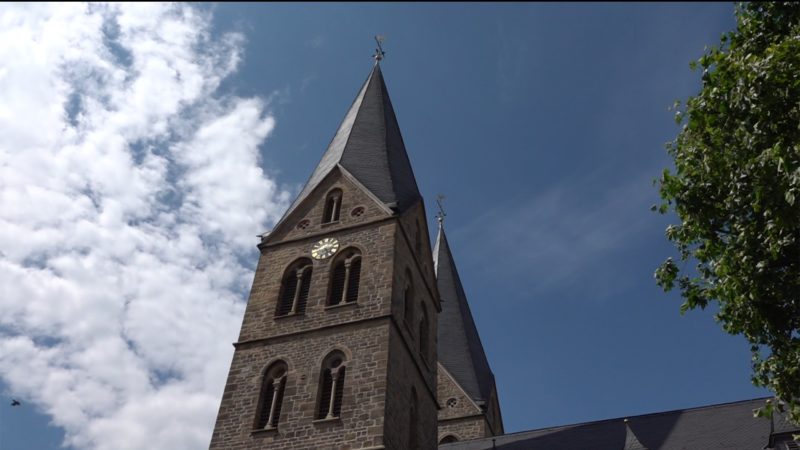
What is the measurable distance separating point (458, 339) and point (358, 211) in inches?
497

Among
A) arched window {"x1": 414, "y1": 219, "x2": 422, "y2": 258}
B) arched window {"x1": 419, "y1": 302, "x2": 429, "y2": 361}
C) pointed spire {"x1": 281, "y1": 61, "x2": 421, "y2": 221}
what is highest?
pointed spire {"x1": 281, "y1": 61, "x2": 421, "y2": 221}

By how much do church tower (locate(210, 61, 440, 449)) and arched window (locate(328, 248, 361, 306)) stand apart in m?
0.04

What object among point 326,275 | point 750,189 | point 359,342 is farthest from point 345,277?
point 750,189

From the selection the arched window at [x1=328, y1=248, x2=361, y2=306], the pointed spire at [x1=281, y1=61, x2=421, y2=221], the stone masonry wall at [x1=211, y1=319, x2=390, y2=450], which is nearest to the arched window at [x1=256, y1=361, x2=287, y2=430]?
the stone masonry wall at [x1=211, y1=319, x2=390, y2=450]

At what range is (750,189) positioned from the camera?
10.4m

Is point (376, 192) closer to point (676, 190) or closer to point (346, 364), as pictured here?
point (346, 364)

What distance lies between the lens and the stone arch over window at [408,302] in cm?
A: 2184

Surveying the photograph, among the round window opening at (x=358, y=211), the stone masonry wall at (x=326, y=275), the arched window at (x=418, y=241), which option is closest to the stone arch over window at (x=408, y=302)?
the stone masonry wall at (x=326, y=275)

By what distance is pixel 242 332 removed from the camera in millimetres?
20875

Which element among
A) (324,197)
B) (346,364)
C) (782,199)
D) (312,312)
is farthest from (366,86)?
(782,199)

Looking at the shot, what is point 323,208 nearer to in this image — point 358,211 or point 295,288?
point 358,211

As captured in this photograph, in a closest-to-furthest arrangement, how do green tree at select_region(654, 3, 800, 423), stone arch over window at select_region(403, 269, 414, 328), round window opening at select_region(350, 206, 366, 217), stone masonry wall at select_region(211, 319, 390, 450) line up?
green tree at select_region(654, 3, 800, 423)
stone masonry wall at select_region(211, 319, 390, 450)
stone arch over window at select_region(403, 269, 414, 328)
round window opening at select_region(350, 206, 366, 217)

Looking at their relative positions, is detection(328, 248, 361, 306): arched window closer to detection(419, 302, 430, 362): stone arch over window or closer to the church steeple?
detection(419, 302, 430, 362): stone arch over window

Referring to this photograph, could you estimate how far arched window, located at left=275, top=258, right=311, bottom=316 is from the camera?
832 inches
